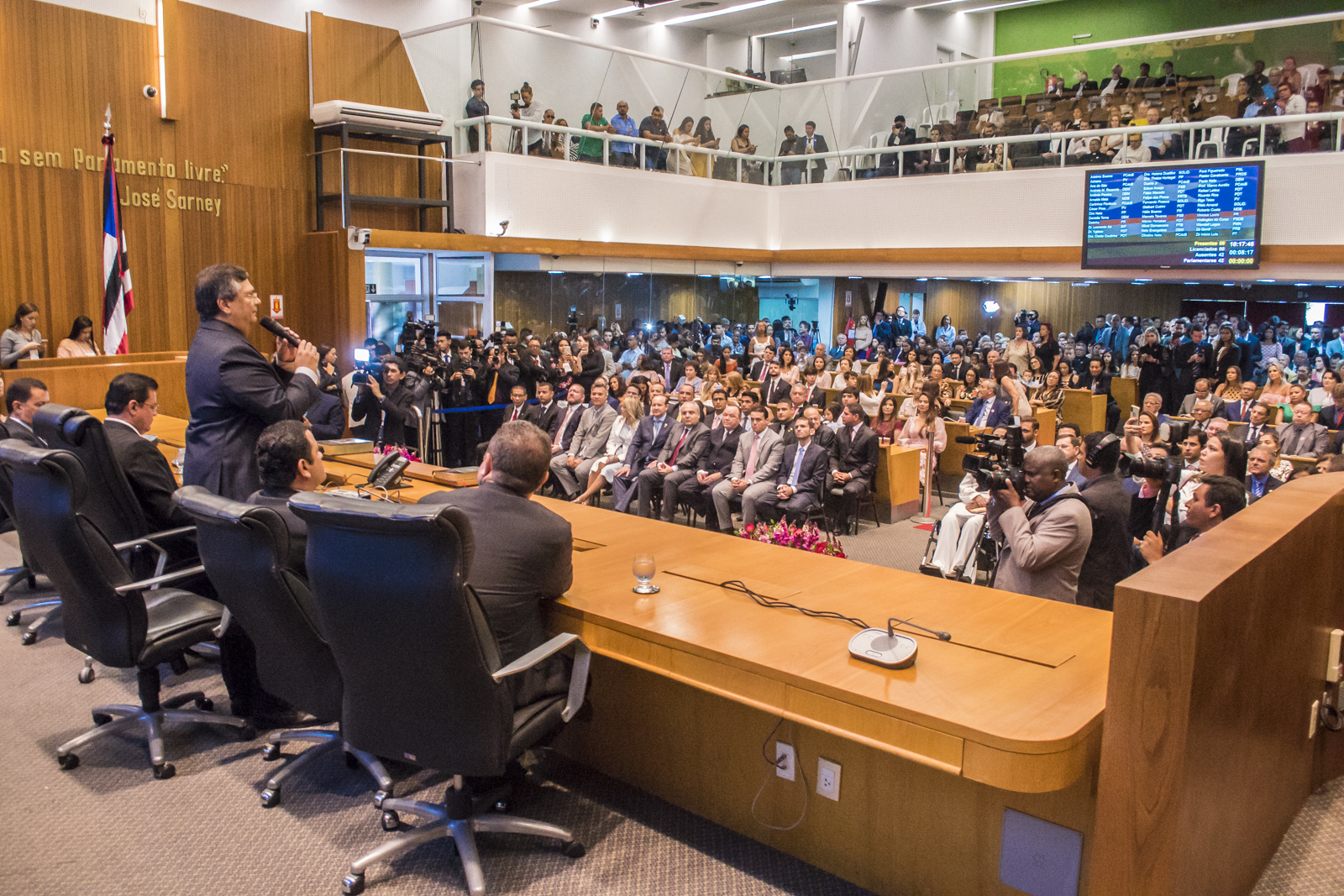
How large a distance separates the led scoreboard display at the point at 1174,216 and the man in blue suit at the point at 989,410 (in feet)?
11.5

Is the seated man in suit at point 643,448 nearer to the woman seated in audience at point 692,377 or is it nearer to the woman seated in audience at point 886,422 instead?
the woman seated in audience at point 886,422

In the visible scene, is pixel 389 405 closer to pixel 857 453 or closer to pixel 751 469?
pixel 751 469

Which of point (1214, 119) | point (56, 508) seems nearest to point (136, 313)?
point (56, 508)

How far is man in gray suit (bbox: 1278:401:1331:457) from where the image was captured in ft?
25.2

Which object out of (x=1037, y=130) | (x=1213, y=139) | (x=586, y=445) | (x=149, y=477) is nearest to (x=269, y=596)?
(x=149, y=477)

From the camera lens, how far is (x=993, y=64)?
1325 cm

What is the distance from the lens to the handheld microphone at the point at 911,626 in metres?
2.69

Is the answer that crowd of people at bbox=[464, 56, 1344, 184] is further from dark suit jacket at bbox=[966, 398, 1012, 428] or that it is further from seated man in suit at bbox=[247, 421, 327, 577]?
seated man in suit at bbox=[247, 421, 327, 577]

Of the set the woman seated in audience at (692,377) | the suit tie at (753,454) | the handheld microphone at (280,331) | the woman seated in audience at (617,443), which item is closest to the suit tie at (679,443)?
the woman seated in audience at (617,443)

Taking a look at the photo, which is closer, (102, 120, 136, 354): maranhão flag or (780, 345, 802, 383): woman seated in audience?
(102, 120, 136, 354): maranhão flag

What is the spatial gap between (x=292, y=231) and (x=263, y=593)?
1001 cm

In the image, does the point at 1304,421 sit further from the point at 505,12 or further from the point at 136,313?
the point at 505,12

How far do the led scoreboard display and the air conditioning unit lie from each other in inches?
314

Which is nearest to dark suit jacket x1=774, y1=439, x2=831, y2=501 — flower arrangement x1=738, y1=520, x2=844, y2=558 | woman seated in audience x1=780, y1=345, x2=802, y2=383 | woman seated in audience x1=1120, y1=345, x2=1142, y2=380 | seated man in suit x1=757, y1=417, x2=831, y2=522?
seated man in suit x1=757, y1=417, x2=831, y2=522
